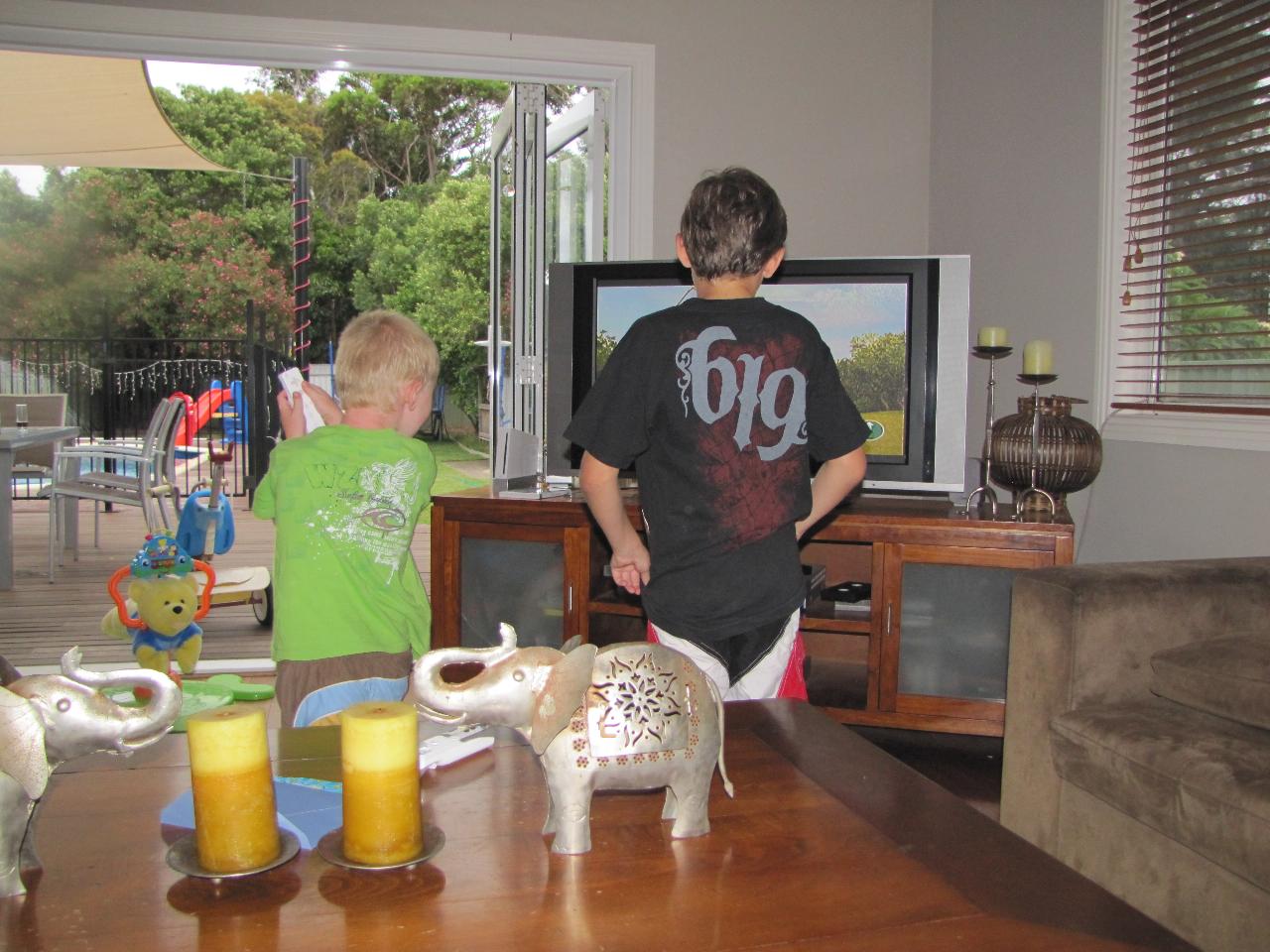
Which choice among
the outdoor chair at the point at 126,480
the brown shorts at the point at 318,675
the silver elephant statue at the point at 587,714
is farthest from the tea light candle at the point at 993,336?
the outdoor chair at the point at 126,480

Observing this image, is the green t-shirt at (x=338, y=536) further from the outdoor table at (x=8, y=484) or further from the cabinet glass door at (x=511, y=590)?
the outdoor table at (x=8, y=484)

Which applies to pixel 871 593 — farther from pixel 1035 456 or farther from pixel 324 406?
pixel 324 406

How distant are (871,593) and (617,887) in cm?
203

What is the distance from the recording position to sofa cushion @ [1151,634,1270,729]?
160 cm

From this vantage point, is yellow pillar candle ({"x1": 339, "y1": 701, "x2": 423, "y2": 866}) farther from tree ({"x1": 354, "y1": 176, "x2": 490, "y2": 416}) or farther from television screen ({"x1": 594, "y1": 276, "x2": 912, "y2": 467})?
tree ({"x1": 354, "y1": 176, "x2": 490, "y2": 416})

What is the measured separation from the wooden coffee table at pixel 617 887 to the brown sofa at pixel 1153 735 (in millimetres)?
656

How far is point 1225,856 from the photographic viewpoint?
1439 millimetres

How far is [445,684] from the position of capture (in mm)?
902

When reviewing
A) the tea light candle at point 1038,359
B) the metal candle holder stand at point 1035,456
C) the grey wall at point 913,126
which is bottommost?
the metal candle holder stand at point 1035,456

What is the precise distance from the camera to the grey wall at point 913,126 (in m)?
2.84

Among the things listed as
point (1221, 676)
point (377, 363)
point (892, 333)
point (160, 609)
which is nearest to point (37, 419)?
point (160, 609)

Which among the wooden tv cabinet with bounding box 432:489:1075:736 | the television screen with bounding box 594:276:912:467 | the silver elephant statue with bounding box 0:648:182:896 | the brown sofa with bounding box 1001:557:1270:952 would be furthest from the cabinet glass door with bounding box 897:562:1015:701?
the silver elephant statue with bounding box 0:648:182:896

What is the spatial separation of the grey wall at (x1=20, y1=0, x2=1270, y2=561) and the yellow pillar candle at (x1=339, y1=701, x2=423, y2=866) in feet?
7.53

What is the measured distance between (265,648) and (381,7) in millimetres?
2264
